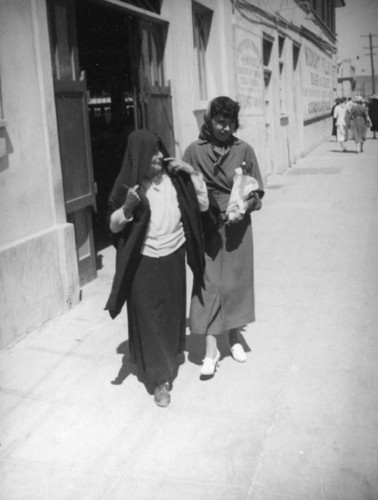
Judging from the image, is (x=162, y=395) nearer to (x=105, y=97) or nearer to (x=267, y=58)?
(x=105, y=97)

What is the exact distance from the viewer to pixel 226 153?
13.6ft

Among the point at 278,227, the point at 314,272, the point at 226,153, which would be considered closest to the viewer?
the point at 226,153

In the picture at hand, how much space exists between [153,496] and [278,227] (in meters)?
6.60

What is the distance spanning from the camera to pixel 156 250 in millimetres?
3785

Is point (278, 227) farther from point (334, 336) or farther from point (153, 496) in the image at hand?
point (153, 496)

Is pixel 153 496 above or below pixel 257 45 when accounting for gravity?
below

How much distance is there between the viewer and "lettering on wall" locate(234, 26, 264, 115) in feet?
37.6

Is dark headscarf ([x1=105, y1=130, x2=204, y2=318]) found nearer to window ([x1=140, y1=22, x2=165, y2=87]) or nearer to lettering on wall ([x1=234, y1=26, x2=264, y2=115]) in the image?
window ([x1=140, y1=22, x2=165, y2=87])

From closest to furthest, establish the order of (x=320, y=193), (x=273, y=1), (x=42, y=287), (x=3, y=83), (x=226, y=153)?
(x=226, y=153) < (x=3, y=83) < (x=42, y=287) < (x=320, y=193) < (x=273, y=1)

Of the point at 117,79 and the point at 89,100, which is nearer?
the point at 89,100

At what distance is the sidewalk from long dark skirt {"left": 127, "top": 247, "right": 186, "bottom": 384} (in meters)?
0.25

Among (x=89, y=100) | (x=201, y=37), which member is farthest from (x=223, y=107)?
(x=201, y=37)

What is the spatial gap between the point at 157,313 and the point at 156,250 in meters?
0.40

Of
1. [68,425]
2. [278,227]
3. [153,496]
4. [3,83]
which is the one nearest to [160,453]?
[153,496]
